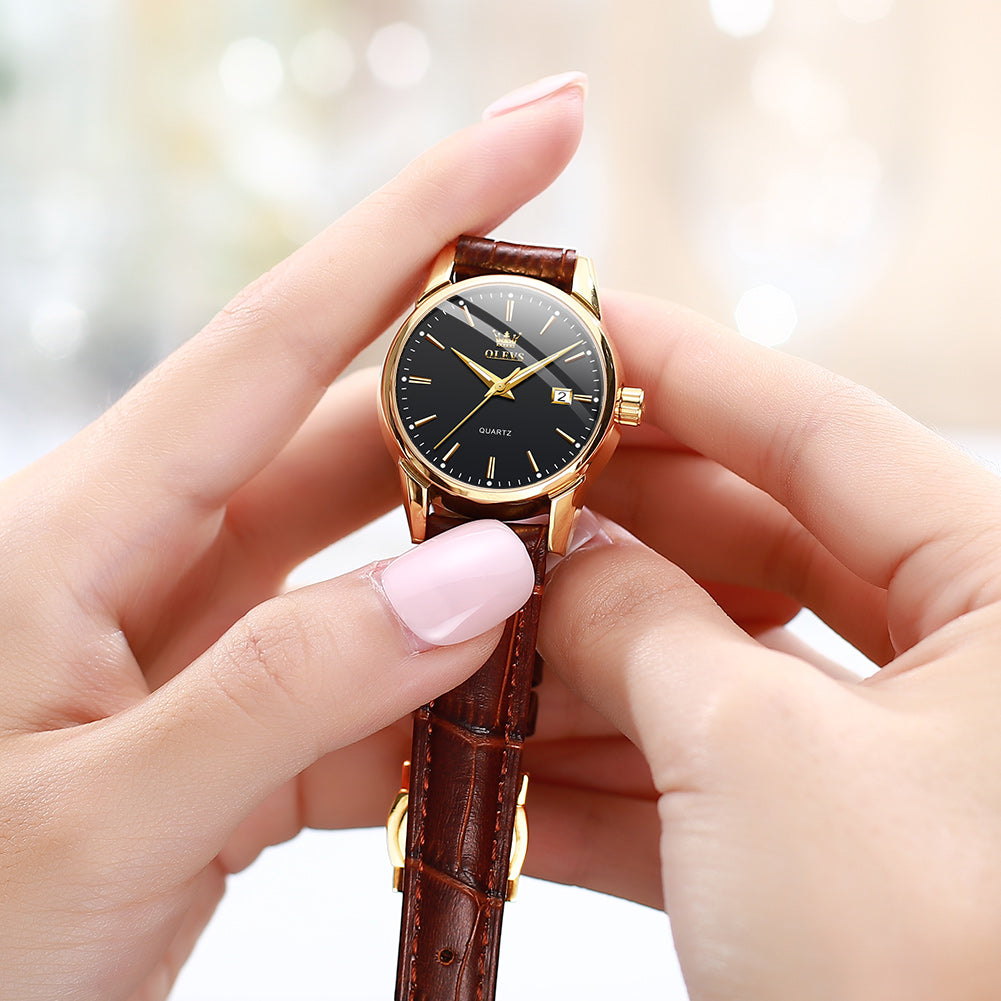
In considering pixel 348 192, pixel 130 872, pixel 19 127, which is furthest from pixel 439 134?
pixel 130 872

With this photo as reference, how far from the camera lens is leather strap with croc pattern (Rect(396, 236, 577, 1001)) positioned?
76 cm

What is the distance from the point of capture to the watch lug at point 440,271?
0.83 m

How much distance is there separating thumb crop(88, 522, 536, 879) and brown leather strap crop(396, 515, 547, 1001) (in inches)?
4.1

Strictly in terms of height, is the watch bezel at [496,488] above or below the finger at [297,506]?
above

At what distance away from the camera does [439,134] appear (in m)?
1.61

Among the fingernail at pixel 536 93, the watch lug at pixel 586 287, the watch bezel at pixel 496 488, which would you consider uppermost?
the fingernail at pixel 536 93

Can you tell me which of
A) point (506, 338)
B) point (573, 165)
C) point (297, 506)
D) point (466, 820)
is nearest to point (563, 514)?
point (506, 338)

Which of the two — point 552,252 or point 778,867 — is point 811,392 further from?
point 778,867

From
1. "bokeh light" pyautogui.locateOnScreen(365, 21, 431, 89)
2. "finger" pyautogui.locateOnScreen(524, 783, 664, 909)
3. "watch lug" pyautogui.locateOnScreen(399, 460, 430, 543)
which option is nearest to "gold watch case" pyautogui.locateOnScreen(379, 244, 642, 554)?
"watch lug" pyautogui.locateOnScreen(399, 460, 430, 543)

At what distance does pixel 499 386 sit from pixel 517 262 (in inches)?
5.0

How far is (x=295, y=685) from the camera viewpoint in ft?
2.07

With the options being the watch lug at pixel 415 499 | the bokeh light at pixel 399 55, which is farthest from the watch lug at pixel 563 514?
the bokeh light at pixel 399 55

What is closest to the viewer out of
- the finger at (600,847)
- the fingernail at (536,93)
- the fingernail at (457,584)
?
the fingernail at (457,584)

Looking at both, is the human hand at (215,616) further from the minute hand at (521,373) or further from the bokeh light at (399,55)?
the bokeh light at (399,55)
